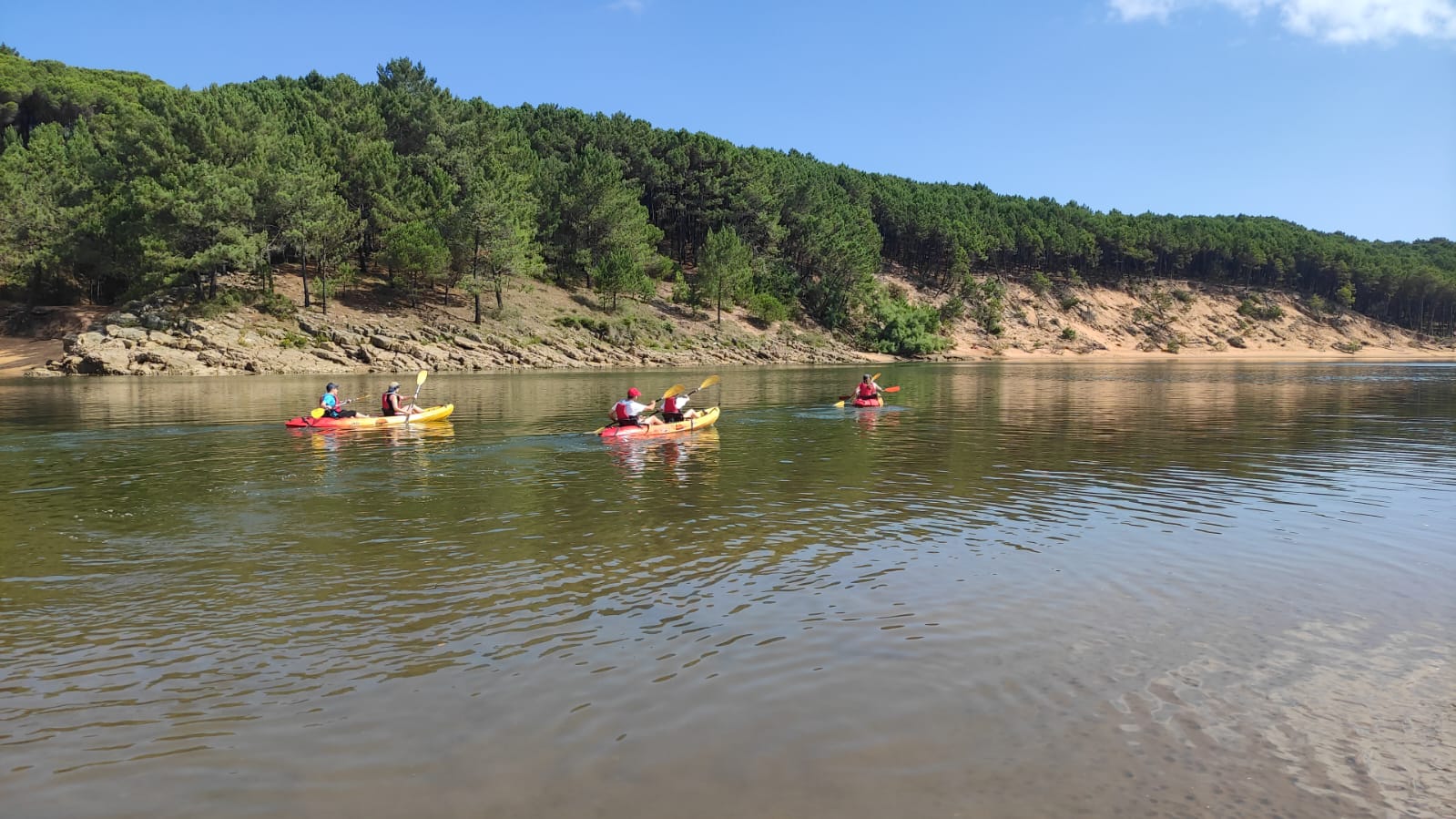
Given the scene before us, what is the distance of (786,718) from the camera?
260 inches

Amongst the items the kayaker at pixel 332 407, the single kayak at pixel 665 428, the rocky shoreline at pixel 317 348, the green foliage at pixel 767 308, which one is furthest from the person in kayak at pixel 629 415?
the green foliage at pixel 767 308

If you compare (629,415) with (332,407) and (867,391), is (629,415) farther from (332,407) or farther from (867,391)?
(867,391)

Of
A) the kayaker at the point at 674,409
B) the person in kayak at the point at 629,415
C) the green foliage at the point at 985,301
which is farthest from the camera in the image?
the green foliage at the point at 985,301

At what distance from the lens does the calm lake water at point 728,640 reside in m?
5.72

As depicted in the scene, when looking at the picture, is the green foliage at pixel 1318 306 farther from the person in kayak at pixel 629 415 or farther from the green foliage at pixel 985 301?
the person in kayak at pixel 629 415

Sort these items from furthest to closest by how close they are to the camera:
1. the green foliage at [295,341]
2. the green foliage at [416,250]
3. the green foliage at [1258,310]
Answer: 1. the green foliage at [1258,310]
2. the green foliage at [416,250]
3. the green foliage at [295,341]

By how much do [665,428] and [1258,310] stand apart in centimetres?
14223

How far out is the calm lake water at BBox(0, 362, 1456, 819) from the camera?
5.72 meters

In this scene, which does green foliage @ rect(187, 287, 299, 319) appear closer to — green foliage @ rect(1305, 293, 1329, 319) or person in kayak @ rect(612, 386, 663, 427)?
person in kayak @ rect(612, 386, 663, 427)

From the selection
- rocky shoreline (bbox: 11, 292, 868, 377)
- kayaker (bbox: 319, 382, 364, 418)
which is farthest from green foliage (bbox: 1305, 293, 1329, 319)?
kayaker (bbox: 319, 382, 364, 418)

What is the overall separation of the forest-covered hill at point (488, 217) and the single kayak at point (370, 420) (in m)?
39.3

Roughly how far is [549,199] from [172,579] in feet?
270

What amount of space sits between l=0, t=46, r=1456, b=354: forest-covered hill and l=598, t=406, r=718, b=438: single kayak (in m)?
47.4

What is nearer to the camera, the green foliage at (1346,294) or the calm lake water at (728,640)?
the calm lake water at (728,640)
